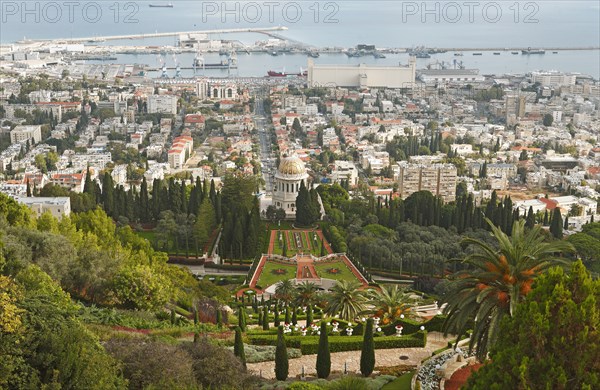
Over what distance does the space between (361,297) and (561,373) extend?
31.4ft

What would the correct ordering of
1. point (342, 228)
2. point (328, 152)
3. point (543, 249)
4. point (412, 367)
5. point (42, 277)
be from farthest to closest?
point (328, 152)
point (342, 228)
point (42, 277)
point (412, 367)
point (543, 249)

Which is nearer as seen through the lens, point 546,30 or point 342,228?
point 342,228

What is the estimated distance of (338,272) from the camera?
87.5 ft

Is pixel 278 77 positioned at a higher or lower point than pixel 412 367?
higher

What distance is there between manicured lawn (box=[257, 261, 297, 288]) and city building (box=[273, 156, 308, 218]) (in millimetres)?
8469

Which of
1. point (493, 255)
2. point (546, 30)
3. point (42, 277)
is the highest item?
point (546, 30)

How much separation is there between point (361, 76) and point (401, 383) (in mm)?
73016

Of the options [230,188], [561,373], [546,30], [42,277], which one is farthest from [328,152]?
[546,30]

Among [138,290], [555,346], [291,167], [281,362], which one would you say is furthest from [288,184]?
[555,346]

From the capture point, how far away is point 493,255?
36.3 ft

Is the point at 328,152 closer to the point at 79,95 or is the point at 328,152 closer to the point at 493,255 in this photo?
the point at 79,95

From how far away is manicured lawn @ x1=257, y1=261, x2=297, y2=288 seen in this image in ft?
83.2

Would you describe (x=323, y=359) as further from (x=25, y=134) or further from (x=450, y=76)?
(x=450, y=76)

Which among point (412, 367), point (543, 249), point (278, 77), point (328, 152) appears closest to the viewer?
point (543, 249)
